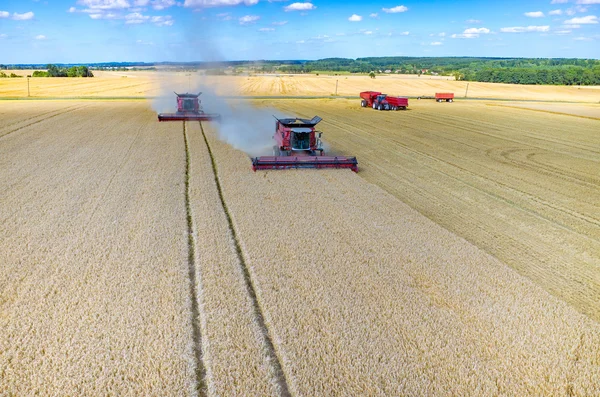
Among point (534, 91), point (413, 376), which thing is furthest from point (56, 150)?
point (534, 91)

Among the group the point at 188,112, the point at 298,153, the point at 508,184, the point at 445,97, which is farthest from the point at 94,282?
the point at 445,97

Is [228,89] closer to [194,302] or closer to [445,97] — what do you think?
[445,97]

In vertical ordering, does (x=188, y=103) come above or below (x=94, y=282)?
above

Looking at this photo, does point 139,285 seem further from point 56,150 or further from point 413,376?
point 56,150

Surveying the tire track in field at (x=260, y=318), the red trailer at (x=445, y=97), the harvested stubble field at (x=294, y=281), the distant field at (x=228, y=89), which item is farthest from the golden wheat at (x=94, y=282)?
the red trailer at (x=445, y=97)

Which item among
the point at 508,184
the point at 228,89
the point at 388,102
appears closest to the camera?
the point at 508,184

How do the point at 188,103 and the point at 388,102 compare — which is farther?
the point at 388,102

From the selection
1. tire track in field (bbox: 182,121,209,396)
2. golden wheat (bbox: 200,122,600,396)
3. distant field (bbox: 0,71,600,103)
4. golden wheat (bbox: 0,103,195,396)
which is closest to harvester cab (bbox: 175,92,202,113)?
distant field (bbox: 0,71,600,103)

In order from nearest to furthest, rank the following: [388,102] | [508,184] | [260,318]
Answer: [260,318]
[508,184]
[388,102]
